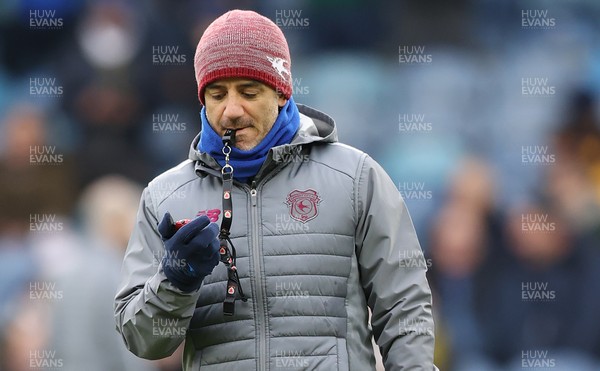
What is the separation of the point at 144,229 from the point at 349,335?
0.61m

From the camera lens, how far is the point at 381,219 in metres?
3.06

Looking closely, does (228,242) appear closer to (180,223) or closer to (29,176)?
(180,223)

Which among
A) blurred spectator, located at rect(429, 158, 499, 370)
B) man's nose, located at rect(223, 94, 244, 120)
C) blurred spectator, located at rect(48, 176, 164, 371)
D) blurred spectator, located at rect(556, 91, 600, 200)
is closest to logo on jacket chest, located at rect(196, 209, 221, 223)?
man's nose, located at rect(223, 94, 244, 120)

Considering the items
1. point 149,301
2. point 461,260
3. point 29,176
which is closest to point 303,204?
point 149,301

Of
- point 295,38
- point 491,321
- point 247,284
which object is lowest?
point 491,321

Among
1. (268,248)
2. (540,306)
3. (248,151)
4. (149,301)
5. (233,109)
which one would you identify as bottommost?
(540,306)

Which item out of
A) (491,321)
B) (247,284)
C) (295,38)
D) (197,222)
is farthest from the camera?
(295,38)

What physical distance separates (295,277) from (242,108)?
0.45 meters

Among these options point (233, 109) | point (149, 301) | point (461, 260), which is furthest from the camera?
point (461, 260)

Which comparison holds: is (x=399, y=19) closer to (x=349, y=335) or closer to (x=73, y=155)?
(x=73, y=155)

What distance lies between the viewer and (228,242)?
9.80 feet

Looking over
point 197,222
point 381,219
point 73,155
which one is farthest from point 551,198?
point 197,222

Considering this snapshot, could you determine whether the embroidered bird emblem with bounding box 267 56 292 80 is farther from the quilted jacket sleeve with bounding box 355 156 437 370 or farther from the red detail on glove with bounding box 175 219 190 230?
the red detail on glove with bounding box 175 219 190 230

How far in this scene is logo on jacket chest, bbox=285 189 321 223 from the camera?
3031 mm
